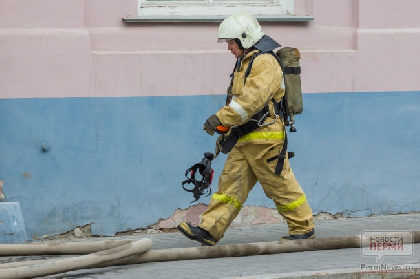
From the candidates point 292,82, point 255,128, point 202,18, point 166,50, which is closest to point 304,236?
point 255,128

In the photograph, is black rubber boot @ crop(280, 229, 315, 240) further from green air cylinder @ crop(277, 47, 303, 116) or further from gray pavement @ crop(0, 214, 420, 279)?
green air cylinder @ crop(277, 47, 303, 116)

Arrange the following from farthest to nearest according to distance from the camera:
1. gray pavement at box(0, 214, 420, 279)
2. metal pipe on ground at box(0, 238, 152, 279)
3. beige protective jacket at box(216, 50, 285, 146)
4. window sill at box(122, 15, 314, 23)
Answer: window sill at box(122, 15, 314, 23)
beige protective jacket at box(216, 50, 285, 146)
gray pavement at box(0, 214, 420, 279)
metal pipe on ground at box(0, 238, 152, 279)

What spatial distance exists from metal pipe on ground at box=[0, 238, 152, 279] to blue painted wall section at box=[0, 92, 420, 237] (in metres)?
1.73

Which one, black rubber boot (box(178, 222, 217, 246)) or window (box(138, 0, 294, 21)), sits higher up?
window (box(138, 0, 294, 21))

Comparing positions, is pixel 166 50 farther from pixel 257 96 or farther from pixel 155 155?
pixel 257 96

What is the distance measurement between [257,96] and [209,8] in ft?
6.40

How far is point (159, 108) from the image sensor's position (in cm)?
891

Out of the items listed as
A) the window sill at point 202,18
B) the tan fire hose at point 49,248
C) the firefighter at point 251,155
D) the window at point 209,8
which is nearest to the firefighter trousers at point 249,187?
the firefighter at point 251,155

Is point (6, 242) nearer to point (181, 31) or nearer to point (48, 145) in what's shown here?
point (48, 145)

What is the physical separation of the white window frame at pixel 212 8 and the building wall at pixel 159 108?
0.14 meters

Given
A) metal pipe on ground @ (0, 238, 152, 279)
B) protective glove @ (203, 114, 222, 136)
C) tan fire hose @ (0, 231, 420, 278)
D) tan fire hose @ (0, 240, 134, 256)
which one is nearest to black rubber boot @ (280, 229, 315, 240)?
tan fire hose @ (0, 231, 420, 278)

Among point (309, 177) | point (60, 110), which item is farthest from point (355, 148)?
point (60, 110)

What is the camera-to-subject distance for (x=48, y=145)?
8.59m

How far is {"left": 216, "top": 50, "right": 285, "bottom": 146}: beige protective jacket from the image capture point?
7523mm
